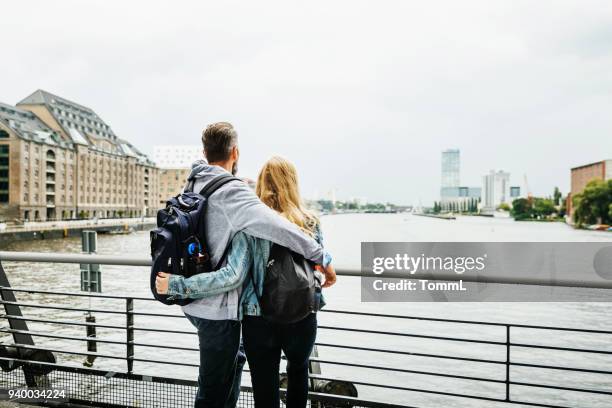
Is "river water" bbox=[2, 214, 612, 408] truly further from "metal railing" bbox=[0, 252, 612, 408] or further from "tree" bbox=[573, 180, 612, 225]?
"tree" bbox=[573, 180, 612, 225]

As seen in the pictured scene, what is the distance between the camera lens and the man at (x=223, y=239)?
267 cm

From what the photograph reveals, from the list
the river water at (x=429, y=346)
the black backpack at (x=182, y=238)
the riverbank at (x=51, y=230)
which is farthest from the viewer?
the riverbank at (x=51, y=230)

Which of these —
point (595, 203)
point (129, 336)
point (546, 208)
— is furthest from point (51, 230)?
point (546, 208)

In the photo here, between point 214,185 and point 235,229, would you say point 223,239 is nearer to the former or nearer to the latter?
point 235,229

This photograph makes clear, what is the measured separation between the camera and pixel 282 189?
115 inches

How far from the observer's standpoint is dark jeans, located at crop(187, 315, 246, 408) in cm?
275

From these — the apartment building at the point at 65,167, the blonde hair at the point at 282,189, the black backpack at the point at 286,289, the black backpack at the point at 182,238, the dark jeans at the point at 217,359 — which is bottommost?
the dark jeans at the point at 217,359

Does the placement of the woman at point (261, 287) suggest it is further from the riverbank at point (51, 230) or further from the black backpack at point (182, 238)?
the riverbank at point (51, 230)

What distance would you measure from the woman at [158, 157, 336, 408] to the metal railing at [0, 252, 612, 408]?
948 mm

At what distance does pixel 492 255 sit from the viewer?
191 ft

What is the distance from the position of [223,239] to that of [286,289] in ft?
1.32

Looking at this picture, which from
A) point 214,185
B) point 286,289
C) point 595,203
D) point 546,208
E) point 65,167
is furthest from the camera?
point 546,208

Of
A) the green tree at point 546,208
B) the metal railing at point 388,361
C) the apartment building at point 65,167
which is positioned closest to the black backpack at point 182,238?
the metal railing at point 388,361

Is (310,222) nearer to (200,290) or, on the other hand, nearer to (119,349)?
(200,290)
